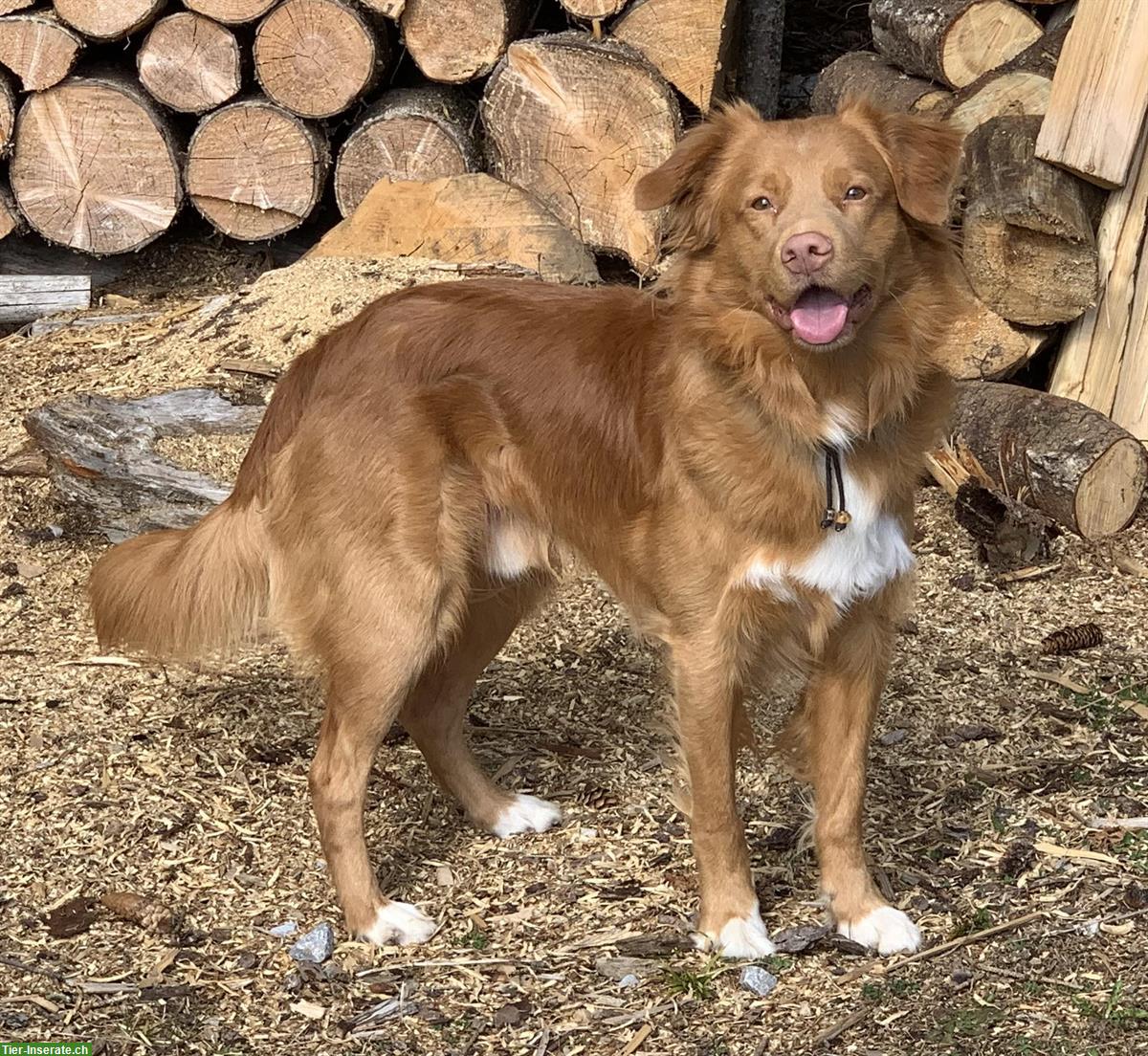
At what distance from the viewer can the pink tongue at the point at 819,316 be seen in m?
3.07

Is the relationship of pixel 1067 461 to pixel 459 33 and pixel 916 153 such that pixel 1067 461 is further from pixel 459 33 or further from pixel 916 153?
pixel 459 33

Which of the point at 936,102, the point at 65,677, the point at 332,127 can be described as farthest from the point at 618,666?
the point at 332,127

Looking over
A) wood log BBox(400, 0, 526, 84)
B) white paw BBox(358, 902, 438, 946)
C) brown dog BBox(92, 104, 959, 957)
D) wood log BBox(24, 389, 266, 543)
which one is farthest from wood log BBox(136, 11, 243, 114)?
white paw BBox(358, 902, 438, 946)

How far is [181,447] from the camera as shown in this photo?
5.25 meters

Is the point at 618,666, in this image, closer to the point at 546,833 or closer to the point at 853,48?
the point at 546,833

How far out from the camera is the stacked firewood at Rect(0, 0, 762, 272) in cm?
644

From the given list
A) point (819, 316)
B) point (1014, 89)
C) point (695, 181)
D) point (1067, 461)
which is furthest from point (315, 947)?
point (1014, 89)

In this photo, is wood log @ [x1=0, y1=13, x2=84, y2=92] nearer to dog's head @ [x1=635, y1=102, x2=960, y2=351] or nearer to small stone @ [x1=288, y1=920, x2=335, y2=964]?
dog's head @ [x1=635, y1=102, x2=960, y2=351]

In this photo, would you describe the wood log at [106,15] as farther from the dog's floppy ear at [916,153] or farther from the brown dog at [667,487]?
the dog's floppy ear at [916,153]

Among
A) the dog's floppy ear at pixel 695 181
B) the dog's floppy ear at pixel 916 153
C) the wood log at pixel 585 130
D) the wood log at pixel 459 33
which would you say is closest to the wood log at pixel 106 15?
the wood log at pixel 459 33

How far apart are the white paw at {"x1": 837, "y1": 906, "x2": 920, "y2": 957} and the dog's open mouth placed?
138cm

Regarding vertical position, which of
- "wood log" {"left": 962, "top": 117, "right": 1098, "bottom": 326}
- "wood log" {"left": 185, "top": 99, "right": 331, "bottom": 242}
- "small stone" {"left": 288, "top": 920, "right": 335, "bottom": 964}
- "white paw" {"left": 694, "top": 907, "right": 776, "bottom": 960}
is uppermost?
"wood log" {"left": 962, "top": 117, "right": 1098, "bottom": 326}

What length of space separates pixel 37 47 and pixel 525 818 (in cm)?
463

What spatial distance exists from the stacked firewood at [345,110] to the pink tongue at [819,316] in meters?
3.22
